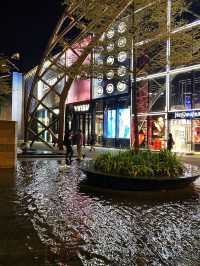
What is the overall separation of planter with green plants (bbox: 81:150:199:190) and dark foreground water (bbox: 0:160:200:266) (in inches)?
13.0

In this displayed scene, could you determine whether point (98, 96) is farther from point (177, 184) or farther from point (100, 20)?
point (177, 184)

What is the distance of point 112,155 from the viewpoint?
46.4 feet

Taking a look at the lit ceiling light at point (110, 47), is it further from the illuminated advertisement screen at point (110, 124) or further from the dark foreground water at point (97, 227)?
the illuminated advertisement screen at point (110, 124)

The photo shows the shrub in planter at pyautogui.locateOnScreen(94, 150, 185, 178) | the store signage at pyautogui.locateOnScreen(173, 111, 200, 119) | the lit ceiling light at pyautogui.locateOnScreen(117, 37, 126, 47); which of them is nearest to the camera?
the shrub in planter at pyautogui.locateOnScreen(94, 150, 185, 178)

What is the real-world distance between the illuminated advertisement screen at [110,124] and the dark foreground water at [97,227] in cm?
3169

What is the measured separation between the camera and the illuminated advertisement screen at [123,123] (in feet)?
138

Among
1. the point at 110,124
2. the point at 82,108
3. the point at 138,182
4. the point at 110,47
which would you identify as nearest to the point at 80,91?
the point at 82,108

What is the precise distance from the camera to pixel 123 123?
42719mm

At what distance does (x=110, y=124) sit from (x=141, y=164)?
32255mm

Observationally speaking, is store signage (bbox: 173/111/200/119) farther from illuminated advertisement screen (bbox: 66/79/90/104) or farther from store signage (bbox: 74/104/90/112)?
store signage (bbox: 74/104/90/112)

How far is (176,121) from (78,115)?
715 inches

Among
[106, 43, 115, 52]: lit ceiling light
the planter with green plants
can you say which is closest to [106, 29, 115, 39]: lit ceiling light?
[106, 43, 115, 52]: lit ceiling light

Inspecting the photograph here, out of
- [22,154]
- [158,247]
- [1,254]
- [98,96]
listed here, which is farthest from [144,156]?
[98,96]

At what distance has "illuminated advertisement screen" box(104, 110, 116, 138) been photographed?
4439cm
